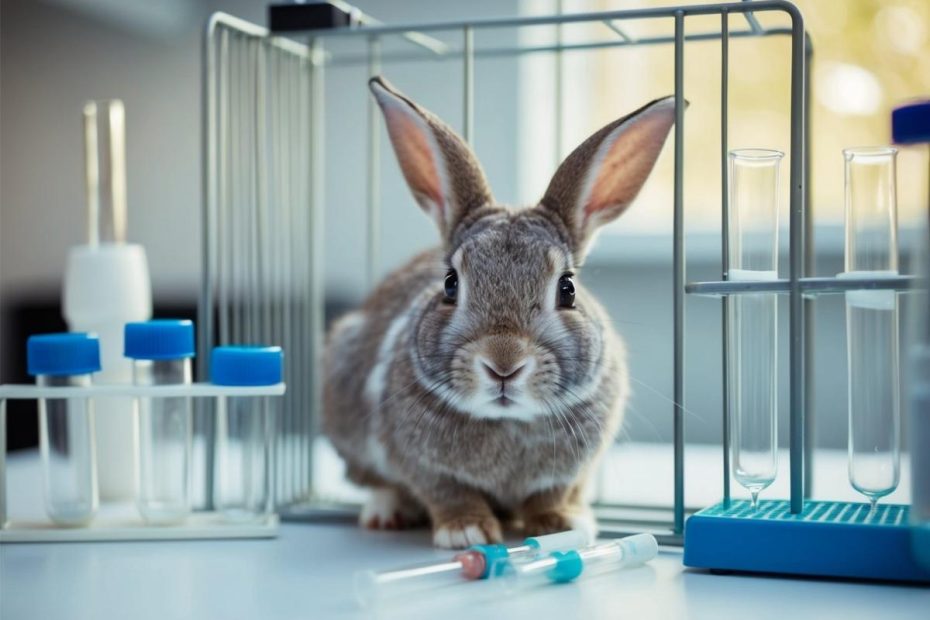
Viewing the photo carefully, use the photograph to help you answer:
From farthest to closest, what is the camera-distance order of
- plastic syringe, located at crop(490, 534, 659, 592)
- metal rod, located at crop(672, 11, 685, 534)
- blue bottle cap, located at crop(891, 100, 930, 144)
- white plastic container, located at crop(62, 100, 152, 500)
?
1. white plastic container, located at crop(62, 100, 152, 500)
2. metal rod, located at crop(672, 11, 685, 534)
3. plastic syringe, located at crop(490, 534, 659, 592)
4. blue bottle cap, located at crop(891, 100, 930, 144)

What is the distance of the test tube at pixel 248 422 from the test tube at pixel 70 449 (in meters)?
0.13

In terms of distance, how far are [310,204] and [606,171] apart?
45cm

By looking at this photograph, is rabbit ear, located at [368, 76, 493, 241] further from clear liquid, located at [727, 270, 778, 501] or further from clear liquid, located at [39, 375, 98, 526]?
clear liquid, located at [39, 375, 98, 526]

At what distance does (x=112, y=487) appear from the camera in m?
1.29

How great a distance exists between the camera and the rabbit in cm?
98

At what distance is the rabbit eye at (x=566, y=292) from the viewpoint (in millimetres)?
1024

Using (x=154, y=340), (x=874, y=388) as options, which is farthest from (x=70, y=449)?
(x=874, y=388)

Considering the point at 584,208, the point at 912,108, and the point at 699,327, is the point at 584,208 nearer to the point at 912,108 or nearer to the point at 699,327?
the point at 912,108

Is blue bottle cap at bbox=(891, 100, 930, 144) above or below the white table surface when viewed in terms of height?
above

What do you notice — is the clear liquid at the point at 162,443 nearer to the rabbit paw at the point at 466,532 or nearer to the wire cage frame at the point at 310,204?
the wire cage frame at the point at 310,204

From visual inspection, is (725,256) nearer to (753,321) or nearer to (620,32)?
(753,321)

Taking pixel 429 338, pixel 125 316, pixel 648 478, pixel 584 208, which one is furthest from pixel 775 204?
pixel 125 316

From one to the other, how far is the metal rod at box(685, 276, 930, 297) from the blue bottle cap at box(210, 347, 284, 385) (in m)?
0.43

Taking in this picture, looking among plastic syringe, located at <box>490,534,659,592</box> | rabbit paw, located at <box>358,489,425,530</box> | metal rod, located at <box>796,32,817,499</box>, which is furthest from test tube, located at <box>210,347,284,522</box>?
metal rod, located at <box>796,32,817,499</box>
